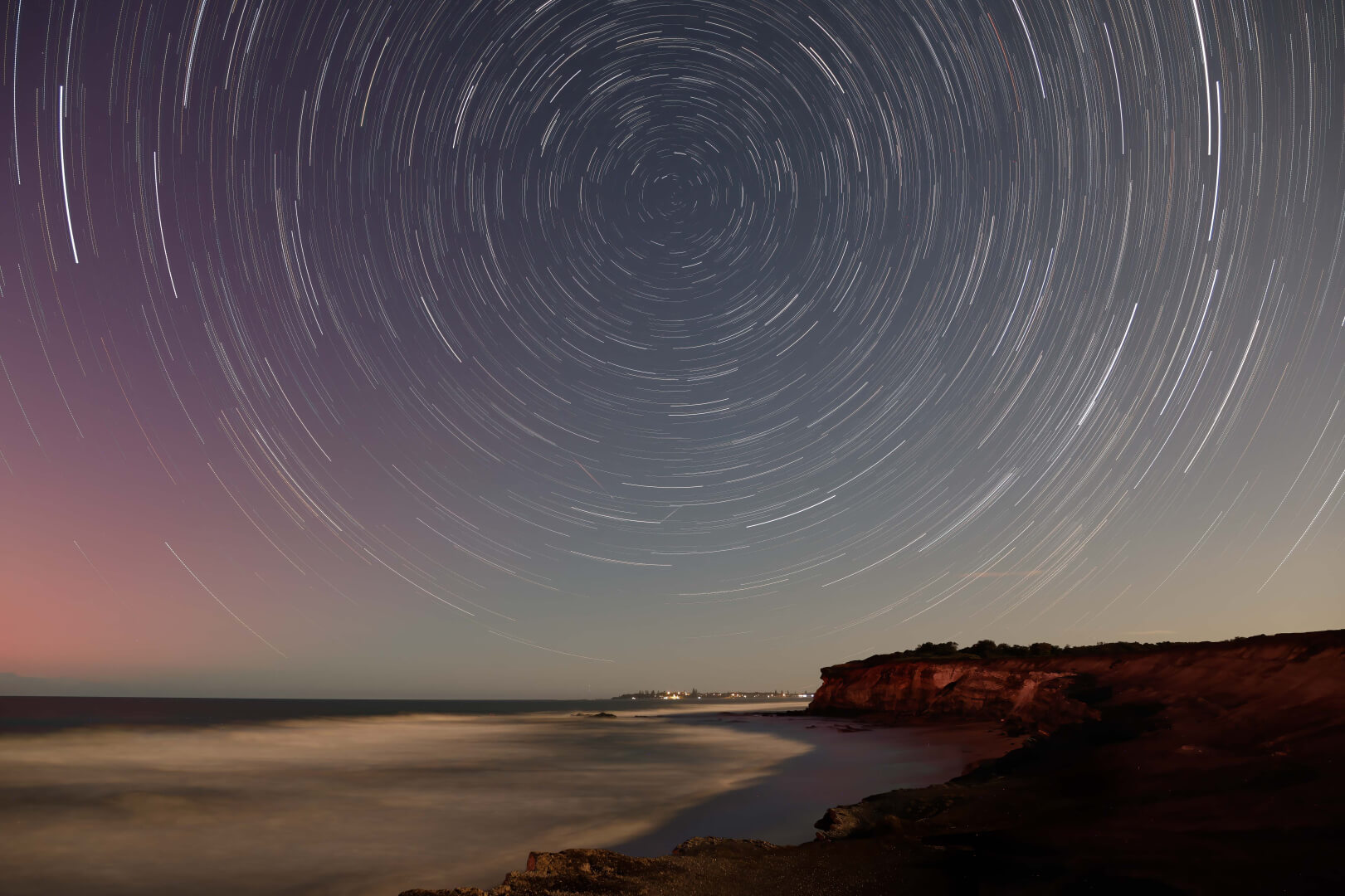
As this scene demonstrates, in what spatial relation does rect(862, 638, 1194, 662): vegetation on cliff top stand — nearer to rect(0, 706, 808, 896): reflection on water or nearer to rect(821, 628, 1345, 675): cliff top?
rect(821, 628, 1345, 675): cliff top

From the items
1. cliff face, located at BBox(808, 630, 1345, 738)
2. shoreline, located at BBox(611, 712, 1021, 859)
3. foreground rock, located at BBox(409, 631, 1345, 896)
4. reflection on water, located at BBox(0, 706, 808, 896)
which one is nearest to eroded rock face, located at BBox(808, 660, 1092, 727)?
cliff face, located at BBox(808, 630, 1345, 738)

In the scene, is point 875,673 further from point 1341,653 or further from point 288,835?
point 288,835

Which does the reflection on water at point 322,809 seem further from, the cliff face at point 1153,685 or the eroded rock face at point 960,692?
the cliff face at point 1153,685

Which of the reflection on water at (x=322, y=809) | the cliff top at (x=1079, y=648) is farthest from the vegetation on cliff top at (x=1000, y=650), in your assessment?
the reflection on water at (x=322, y=809)

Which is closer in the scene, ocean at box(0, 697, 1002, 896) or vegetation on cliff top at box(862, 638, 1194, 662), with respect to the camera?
ocean at box(0, 697, 1002, 896)

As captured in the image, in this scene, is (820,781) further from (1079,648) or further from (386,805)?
(1079,648)

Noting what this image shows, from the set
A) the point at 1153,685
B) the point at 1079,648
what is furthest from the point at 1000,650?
the point at 1153,685

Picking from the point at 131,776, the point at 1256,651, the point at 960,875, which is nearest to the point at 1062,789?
the point at 960,875
